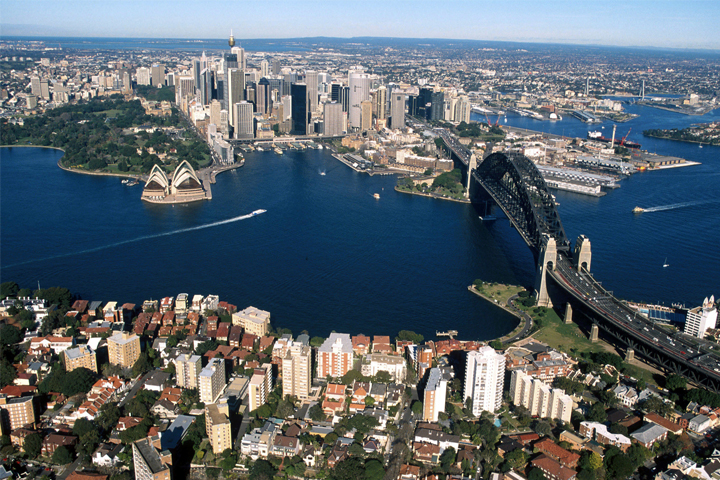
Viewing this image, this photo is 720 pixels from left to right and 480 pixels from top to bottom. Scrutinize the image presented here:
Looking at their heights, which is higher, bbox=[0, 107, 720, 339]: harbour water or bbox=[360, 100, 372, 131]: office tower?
bbox=[360, 100, 372, 131]: office tower

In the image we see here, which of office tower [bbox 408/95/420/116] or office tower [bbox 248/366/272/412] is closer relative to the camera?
office tower [bbox 248/366/272/412]

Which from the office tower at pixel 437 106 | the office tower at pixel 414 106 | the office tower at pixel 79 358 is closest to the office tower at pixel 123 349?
the office tower at pixel 79 358

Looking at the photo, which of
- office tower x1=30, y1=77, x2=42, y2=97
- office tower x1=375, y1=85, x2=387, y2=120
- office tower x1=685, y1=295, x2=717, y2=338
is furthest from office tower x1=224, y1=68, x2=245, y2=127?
office tower x1=685, y1=295, x2=717, y2=338

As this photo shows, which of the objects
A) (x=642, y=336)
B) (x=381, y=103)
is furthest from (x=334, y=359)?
(x=381, y=103)

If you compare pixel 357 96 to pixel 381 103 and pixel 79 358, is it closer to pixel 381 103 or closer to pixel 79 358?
pixel 381 103

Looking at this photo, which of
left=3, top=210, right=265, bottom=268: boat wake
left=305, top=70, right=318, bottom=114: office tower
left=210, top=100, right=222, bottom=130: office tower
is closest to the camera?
left=3, top=210, right=265, bottom=268: boat wake

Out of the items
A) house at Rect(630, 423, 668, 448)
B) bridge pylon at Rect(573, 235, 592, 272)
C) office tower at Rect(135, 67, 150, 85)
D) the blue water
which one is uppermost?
office tower at Rect(135, 67, 150, 85)

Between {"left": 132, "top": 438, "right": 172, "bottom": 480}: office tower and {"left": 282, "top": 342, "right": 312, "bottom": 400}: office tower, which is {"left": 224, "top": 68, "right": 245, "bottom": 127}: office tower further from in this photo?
{"left": 132, "top": 438, "right": 172, "bottom": 480}: office tower

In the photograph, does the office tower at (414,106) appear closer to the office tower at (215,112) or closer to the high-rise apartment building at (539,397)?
the office tower at (215,112)
